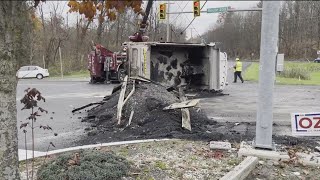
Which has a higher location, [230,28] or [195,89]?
[230,28]

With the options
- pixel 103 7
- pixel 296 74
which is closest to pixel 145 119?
pixel 103 7

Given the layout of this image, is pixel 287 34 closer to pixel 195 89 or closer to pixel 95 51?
pixel 95 51

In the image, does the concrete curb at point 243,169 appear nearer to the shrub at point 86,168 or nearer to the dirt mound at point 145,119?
the shrub at point 86,168

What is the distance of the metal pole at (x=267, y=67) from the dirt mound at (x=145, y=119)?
1.85m

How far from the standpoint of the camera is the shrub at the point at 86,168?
441 cm

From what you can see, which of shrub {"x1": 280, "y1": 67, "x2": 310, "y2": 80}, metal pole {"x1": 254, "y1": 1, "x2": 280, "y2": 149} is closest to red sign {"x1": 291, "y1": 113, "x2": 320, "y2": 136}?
metal pole {"x1": 254, "y1": 1, "x2": 280, "y2": 149}

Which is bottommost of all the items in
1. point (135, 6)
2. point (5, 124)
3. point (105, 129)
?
point (105, 129)

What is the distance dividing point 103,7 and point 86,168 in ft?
7.33

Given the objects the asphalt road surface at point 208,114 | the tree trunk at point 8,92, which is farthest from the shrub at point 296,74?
the tree trunk at point 8,92

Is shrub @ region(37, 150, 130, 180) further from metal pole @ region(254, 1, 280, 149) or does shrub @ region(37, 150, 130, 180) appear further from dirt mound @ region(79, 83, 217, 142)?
dirt mound @ region(79, 83, 217, 142)

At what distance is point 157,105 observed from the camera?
9703mm

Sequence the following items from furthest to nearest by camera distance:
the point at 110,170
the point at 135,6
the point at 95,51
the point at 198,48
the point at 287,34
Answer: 1. the point at 287,34
2. the point at 95,51
3. the point at 198,48
4. the point at 110,170
5. the point at 135,6

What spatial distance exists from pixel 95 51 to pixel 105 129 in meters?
16.3

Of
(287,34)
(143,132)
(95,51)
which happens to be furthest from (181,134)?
→ (287,34)
